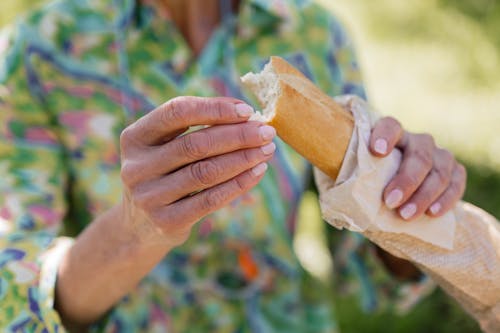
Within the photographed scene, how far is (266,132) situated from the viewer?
84cm

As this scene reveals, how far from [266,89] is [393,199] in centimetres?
23

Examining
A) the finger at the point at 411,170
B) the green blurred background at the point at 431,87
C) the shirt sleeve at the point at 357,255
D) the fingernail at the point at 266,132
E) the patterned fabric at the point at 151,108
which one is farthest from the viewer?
the green blurred background at the point at 431,87

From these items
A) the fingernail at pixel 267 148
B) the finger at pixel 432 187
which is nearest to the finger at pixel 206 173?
the fingernail at pixel 267 148

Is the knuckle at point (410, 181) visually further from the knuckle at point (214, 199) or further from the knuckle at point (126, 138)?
the knuckle at point (126, 138)

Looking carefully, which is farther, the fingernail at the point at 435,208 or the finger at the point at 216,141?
the fingernail at the point at 435,208

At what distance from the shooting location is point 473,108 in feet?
9.37

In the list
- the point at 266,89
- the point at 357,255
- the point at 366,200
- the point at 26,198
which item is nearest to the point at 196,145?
the point at 266,89

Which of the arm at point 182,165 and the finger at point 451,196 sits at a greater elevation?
the arm at point 182,165

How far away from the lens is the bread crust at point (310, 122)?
0.87m

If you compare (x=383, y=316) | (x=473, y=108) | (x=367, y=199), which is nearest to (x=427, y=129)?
(x=473, y=108)

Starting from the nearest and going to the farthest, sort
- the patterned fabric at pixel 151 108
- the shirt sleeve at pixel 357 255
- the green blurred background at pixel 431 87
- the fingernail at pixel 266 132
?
the fingernail at pixel 266 132, the patterned fabric at pixel 151 108, the shirt sleeve at pixel 357 255, the green blurred background at pixel 431 87

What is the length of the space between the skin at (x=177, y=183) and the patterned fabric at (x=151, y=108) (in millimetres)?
214

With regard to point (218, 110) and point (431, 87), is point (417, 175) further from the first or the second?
point (431, 87)

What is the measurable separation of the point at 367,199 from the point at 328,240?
0.71m
